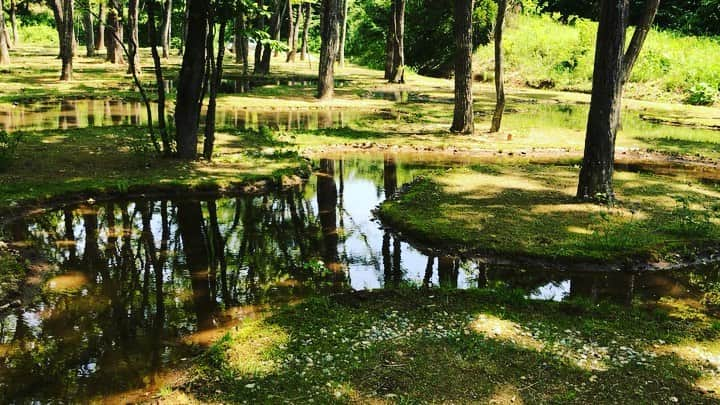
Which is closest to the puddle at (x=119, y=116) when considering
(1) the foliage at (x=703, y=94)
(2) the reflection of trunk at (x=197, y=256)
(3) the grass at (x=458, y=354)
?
(2) the reflection of trunk at (x=197, y=256)

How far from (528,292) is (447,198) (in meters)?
3.94

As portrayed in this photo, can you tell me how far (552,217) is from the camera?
10344mm

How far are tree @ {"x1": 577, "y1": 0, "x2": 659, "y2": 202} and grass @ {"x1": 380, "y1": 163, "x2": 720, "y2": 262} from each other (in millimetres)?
453

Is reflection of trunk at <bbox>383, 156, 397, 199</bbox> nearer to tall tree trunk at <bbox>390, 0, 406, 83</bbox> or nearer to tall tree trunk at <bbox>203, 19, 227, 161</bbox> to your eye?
Result: tall tree trunk at <bbox>203, 19, 227, 161</bbox>

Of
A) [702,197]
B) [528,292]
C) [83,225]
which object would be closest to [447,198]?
[528,292]

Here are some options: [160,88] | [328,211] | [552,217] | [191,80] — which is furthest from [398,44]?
[552,217]

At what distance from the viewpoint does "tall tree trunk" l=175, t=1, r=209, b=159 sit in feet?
41.9

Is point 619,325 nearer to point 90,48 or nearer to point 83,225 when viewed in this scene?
point 83,225

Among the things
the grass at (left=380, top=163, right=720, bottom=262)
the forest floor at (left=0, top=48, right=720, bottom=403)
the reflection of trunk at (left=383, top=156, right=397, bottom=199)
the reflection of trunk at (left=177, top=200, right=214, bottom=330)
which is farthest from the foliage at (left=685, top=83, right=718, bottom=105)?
the reflection of trunk at (left=177, top=200, right=214, bottom=330)

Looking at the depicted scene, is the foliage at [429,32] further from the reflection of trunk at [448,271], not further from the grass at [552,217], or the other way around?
the reflection of trunk at [448,271]

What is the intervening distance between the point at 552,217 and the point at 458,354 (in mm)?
5046

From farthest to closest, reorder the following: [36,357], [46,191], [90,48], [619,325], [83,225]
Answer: [90,48] → [46,191] → [83,225] → [619,325] → [36,357]

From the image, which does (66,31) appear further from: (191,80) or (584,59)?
(584,59)

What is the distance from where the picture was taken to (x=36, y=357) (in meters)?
6.05
